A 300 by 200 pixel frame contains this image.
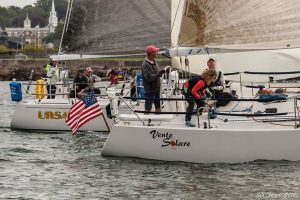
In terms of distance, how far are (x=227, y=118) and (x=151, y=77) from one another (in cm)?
146

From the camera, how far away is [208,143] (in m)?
14.0

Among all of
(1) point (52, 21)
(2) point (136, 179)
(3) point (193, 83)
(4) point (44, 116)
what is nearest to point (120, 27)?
(3) point (193, 83)

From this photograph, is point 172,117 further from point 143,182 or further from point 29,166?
point 29,166

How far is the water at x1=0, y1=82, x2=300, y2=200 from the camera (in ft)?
40.4

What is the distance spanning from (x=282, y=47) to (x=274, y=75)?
215 centimetres

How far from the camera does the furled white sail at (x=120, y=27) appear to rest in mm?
17031

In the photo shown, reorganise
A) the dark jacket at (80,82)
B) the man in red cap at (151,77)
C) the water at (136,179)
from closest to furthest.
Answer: the water at (136,179)
the man in red cap at (151,77)
the dark jacket at (80,82)

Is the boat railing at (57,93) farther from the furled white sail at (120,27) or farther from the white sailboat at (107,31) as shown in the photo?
the furled white sail at (120,27)

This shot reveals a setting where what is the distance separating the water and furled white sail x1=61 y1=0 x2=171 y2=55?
2.40 m

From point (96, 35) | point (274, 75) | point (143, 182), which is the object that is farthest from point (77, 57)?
point (143, 182)

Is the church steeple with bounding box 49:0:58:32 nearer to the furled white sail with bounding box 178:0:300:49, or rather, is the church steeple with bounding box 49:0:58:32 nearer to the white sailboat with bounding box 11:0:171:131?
the white sailboat with bounding box 11:0:171:131

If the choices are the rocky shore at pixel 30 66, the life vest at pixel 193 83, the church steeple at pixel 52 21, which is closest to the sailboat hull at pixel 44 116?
the life vest at pixel 193 83

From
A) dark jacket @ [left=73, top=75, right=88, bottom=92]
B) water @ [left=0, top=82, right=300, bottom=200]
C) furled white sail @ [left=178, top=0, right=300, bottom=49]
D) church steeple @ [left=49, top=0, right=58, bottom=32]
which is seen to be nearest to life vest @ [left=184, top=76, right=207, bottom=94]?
furled white sail @ [left=178, top=0, right=300, bottom=49]

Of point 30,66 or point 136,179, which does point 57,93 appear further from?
point 30,66
